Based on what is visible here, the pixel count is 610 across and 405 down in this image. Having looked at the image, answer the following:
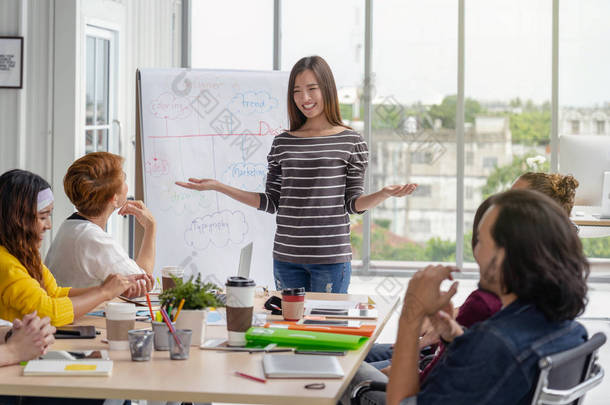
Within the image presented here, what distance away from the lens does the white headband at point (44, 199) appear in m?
2.10

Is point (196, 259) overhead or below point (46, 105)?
below

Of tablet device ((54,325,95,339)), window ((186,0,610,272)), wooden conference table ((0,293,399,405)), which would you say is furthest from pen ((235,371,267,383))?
window ((186,0,610,272))

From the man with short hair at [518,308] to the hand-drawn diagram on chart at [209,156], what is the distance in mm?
2587

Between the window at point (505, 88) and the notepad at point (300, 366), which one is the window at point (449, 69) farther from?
the notepad at point (300, 366)

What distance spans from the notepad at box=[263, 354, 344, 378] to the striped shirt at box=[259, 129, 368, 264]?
1.18m

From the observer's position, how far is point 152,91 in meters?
4.11

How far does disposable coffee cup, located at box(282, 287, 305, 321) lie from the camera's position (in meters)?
2.19

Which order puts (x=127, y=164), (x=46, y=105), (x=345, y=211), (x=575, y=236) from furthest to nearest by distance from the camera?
(x=127, y=164) < (x=46, y=105) < (x=345, y=211) < (x=575, y=236)

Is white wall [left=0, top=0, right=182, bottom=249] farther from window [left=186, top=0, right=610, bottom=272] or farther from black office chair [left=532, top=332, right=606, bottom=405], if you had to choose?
black office chair [left=532, top=332, right=606, bottom=405]

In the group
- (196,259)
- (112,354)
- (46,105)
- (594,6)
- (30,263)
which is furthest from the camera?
(594,6)

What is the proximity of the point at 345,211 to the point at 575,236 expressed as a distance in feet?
5.38

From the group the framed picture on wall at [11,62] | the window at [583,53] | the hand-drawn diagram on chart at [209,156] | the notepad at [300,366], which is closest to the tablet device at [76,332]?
the notepad at [300,366]

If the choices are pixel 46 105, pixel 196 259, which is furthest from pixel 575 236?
pixel 46 105

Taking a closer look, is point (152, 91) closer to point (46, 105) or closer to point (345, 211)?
point (46, 105)
